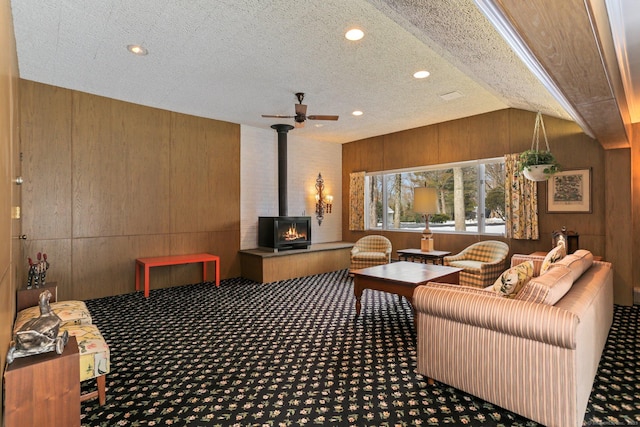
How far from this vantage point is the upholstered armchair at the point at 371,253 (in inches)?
229

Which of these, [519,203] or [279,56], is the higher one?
[279,56]

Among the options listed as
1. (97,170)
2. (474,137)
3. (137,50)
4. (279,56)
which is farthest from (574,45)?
(97,170)

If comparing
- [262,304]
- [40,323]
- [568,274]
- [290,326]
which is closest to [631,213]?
[568,274]

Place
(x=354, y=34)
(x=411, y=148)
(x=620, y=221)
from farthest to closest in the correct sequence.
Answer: (x=411, y=148) → (x=620, y=221) → (x=354, y=34)

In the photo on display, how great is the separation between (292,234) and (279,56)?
3.51 meters

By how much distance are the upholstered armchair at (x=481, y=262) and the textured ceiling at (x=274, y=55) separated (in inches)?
82.0

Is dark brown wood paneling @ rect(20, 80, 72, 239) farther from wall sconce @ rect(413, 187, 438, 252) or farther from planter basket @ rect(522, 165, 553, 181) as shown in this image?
planter basket @ rect(522, 165, 553, 181)

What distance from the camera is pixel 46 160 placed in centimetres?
428

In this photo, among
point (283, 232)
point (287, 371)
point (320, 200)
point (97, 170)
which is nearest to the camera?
point (287, 371)

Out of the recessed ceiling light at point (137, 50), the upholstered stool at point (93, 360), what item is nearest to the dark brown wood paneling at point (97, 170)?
the recessed ceiling light at point (137, 50)

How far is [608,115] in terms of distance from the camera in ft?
9.64

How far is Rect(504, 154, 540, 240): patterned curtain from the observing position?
501cm

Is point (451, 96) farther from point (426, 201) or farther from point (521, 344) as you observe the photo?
point (521, 344)

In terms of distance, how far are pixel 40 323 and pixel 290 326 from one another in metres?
2.28
